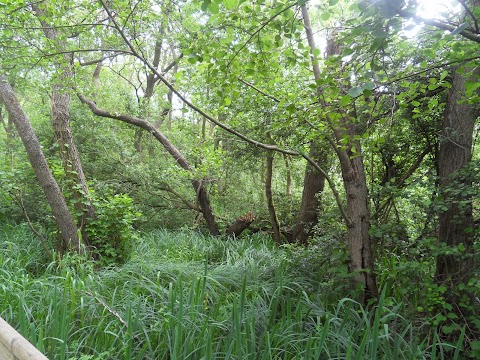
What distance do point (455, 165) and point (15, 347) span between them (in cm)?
329

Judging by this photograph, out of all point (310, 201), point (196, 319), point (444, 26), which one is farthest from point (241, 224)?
point (444, 26)

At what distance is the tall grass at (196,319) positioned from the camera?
245cm

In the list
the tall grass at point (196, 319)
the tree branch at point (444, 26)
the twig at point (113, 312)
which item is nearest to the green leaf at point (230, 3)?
the tree branch at point (444, 26)

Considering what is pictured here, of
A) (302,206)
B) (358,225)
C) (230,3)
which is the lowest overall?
(358,225)

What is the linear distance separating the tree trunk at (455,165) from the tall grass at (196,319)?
59 centimetres

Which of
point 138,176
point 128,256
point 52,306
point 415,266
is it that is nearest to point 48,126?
point 138,176

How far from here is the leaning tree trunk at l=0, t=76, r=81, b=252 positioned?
485 centimetres

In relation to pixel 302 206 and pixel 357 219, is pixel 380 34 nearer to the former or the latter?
pixel 357 219

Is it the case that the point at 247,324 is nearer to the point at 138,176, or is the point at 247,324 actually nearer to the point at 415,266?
the point at 415,266

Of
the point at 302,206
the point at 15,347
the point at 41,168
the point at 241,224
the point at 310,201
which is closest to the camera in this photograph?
the point at 15,347

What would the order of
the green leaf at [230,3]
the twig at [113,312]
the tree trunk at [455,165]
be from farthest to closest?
1. the tree trunk at [455,165]
2. the twig at [113,312]
3. the green leaf at [230,3]

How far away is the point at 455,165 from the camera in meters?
3.18

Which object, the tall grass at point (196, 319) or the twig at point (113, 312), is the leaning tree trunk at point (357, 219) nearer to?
the tall grass at point (196, 319)

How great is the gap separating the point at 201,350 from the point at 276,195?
18.5 feet
